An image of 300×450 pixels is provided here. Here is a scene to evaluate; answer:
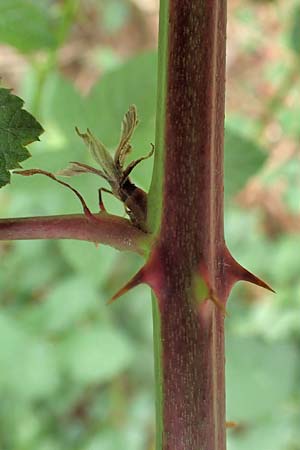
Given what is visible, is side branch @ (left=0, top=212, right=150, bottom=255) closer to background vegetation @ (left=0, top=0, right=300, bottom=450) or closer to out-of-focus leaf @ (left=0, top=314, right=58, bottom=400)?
background vegetation @ (left=0, top=0, right=300, bottom=450)

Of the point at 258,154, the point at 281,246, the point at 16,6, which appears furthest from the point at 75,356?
the point at 16,6

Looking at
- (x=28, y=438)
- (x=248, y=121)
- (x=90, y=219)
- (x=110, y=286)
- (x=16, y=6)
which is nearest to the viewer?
(x=90, y=219)

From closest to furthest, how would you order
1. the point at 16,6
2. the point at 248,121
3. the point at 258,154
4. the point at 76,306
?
the point at 16,6, the point at 258,154, the point at 76,306, the point at 248,121

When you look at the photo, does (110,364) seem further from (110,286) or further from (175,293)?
(175,293)

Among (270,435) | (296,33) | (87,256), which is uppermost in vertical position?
(296,33)

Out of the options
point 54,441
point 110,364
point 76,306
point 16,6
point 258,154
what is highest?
point 16,6

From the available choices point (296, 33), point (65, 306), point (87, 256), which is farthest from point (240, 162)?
point (65, 306)

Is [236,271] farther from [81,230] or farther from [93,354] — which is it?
[93,354]
